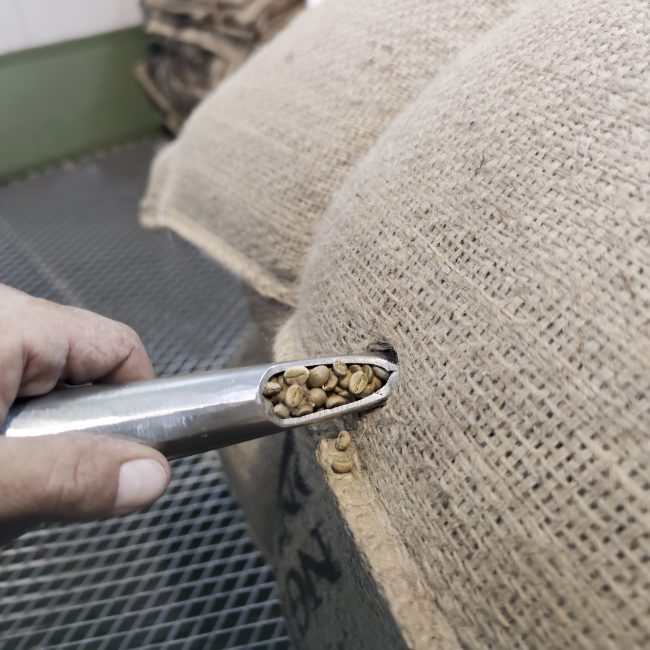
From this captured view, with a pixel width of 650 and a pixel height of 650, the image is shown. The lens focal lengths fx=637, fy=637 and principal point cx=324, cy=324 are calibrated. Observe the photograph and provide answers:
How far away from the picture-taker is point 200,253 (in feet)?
2.67

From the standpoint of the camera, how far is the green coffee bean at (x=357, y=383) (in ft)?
1.40

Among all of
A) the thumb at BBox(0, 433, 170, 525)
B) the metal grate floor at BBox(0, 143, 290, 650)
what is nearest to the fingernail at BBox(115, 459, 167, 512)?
the thumb at BBox(0, 433, 170, 525)

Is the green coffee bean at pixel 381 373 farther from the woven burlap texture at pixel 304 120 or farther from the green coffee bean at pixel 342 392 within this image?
the woven burlap texture at pixel 304 120

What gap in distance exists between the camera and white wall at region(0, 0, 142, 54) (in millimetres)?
1317

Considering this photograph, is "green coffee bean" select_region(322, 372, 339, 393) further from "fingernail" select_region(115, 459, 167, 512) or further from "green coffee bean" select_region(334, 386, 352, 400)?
"fingernail" select_region(115, 459, 167, 512)

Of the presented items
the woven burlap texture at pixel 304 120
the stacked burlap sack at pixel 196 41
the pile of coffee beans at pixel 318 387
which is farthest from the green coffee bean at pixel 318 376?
the stacked burlap sack at pixel 196 41

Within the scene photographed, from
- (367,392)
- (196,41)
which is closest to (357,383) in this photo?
(367,392)

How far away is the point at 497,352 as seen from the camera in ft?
1.17

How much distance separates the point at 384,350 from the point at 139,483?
0.18 metres

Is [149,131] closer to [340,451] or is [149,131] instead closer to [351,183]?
[351,183]

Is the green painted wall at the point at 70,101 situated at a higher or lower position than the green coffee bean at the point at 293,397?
lower

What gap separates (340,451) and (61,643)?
0.35 m

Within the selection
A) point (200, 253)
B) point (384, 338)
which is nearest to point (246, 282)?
point (200, 253)

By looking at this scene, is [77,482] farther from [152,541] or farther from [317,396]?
[152,541]
